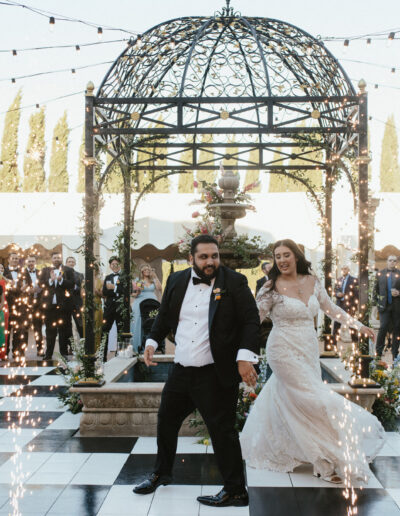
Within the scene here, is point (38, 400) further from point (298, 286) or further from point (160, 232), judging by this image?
point (160, 232)

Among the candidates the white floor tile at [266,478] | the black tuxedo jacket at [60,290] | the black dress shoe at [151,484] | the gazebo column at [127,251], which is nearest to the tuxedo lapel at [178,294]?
the black dress shoe at [151,484]

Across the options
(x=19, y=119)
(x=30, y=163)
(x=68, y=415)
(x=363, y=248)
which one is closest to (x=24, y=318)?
(x=68, y=415)

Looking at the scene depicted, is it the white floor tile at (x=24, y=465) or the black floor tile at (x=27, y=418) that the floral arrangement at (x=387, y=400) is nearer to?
the white floor tile at (x=24, y=465)

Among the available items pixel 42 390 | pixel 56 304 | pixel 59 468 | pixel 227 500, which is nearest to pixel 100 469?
pixel 59 468

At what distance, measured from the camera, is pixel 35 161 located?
25.7 meters

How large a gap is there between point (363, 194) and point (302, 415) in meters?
2.33

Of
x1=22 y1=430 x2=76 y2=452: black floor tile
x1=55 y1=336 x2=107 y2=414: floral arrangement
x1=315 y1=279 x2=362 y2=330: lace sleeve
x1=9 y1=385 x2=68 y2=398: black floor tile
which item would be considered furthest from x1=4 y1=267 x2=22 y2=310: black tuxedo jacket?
x1=315 y1=279 x2=362 y2=330: lace sleeve

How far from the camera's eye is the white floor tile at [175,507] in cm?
315

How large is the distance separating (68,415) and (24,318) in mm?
4077

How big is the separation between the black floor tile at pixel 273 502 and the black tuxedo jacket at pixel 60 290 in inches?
238

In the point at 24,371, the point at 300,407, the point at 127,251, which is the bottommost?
the point at 24,371

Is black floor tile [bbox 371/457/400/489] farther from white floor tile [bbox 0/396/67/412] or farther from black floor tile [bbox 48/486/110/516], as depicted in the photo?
white floor tile [bbox 0/396/67/412]

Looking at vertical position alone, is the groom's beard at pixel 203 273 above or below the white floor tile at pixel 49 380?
above

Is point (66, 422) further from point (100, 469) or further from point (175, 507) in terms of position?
point (175, 507)
